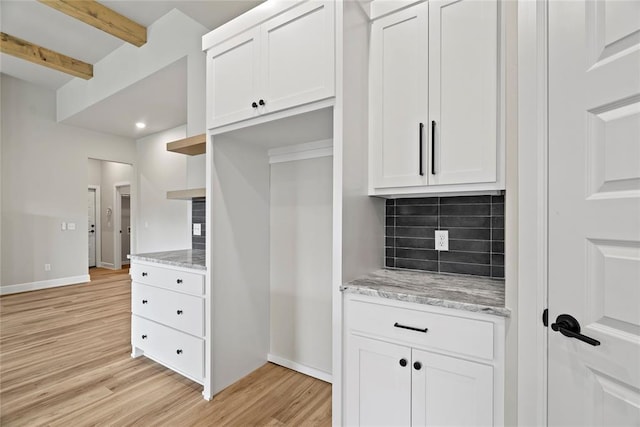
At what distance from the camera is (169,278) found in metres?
2.25

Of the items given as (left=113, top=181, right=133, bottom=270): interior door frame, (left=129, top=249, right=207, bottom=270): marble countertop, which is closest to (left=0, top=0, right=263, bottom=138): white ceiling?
(left=129, top=249, right=207, bottom=270): marble countertop

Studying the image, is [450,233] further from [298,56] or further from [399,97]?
[298,56]

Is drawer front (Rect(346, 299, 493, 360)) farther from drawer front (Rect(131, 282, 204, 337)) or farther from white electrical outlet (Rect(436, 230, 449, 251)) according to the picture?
drawer front (Rect(131, 282, 204, 337))

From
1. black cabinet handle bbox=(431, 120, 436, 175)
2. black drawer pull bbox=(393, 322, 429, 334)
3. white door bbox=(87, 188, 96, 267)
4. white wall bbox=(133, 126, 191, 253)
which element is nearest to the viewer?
black drawer pull bbox=(393, 322, 429, 334)

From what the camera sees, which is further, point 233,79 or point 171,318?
point 171,318

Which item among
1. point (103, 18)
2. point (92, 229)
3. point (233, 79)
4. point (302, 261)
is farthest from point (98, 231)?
point (233, 79)

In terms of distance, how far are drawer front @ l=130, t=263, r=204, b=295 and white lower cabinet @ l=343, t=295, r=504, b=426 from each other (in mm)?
1154

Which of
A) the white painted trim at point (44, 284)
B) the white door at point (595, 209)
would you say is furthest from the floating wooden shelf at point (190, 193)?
the white painted trim at point (44, 284)

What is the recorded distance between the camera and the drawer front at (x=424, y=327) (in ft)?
3.76

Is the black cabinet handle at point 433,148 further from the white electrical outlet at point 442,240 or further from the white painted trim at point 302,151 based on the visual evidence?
the white painted trim at point 302,151

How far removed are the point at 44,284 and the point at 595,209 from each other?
6699mm

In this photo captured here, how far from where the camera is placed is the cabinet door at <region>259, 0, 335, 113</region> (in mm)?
1477

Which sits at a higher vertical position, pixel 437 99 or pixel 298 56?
pixel 298 56

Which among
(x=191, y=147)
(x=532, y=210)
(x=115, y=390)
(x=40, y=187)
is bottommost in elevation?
(x=115, y=390)
